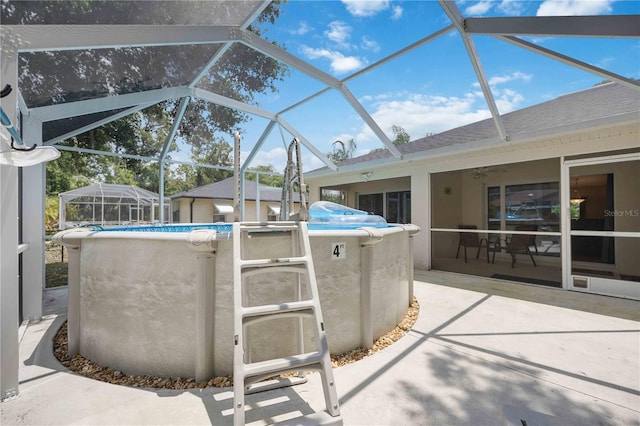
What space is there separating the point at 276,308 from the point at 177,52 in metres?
4.40

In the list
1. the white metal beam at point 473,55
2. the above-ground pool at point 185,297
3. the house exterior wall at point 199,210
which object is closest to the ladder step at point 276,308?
the above-ground pool at point 185,297

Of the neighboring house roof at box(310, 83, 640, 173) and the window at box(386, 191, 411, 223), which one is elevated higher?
the neighboring house roof at box(310, 83, 640, 173)

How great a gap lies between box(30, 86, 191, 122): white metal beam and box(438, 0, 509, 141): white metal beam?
4.85 metres

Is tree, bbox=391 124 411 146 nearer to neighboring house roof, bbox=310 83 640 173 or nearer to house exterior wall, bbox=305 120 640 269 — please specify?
house exterior wall, bbox=305 120 640 269

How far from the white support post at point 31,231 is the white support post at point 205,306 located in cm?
340

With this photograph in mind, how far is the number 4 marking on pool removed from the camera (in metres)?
2.70

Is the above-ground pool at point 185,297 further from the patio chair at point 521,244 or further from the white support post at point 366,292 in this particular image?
the patio chair at point 521,244

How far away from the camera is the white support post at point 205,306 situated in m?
2.30

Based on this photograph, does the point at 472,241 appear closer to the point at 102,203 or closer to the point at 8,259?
the point at 8,259

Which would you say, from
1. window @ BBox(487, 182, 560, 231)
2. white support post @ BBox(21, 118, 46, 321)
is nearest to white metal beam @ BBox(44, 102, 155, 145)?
white support post @ BBox(21, 118, 46, 321)

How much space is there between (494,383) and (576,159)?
496 cm

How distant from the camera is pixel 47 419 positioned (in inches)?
76.9

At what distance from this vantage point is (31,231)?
4027 mm

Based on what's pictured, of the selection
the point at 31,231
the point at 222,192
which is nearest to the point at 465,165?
the point at 31,231
